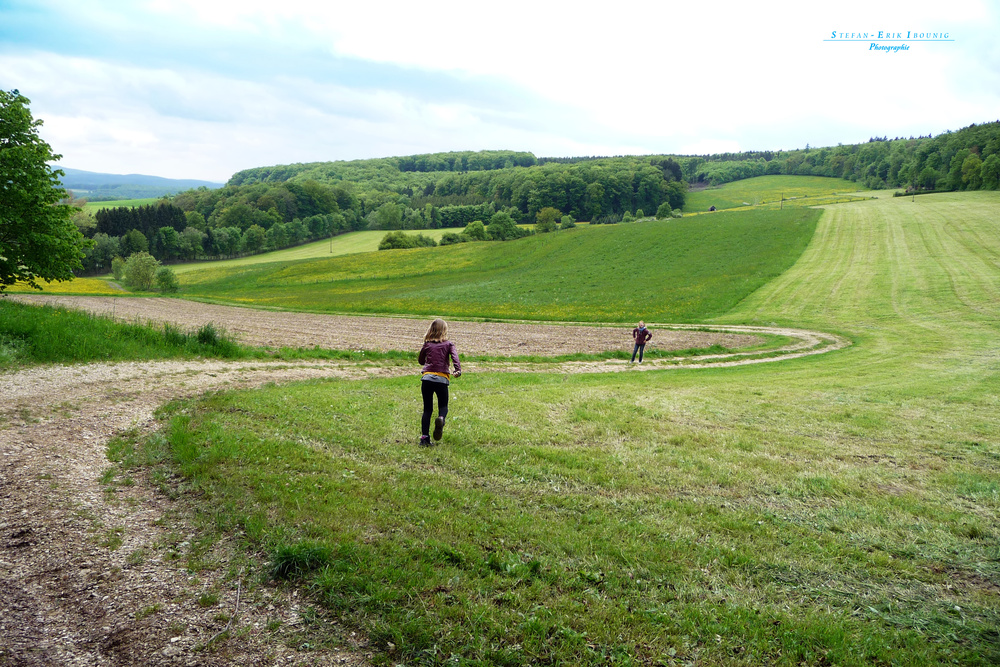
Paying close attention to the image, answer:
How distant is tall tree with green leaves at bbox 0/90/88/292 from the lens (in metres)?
20.9

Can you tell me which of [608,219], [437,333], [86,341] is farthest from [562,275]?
[608,219]

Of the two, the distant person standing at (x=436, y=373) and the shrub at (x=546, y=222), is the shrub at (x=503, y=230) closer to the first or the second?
the shrub at (x=546, y=222)

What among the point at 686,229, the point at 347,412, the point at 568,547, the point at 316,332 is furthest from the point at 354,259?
the point at 568,547

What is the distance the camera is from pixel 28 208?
21.3 metres

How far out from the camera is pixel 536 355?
2519cm

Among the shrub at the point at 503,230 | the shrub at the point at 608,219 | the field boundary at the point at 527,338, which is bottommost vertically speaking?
the field boundary at the point at 527,338

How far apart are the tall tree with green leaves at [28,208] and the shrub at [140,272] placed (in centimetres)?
5961

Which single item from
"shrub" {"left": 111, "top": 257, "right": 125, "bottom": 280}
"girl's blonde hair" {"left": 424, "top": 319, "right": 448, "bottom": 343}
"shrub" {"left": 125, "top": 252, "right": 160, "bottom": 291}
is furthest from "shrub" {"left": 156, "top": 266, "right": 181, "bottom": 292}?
"girl's blonde hair" {"left": 424, "top": 319, "right": 448, "bottom": 343}

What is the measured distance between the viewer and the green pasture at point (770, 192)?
121938 millimetres

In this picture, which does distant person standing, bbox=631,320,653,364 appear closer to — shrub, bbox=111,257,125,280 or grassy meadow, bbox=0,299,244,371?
grassy meadow, bbox=0,299,244,371

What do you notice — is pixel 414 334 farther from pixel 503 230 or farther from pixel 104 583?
pixel 503 230

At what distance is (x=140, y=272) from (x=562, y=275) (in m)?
57.6

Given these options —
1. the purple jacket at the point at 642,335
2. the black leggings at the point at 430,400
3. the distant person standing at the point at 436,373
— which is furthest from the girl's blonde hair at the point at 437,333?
the purple jacket at the point at 642,335

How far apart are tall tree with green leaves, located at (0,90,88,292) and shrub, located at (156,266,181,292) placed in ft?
185
